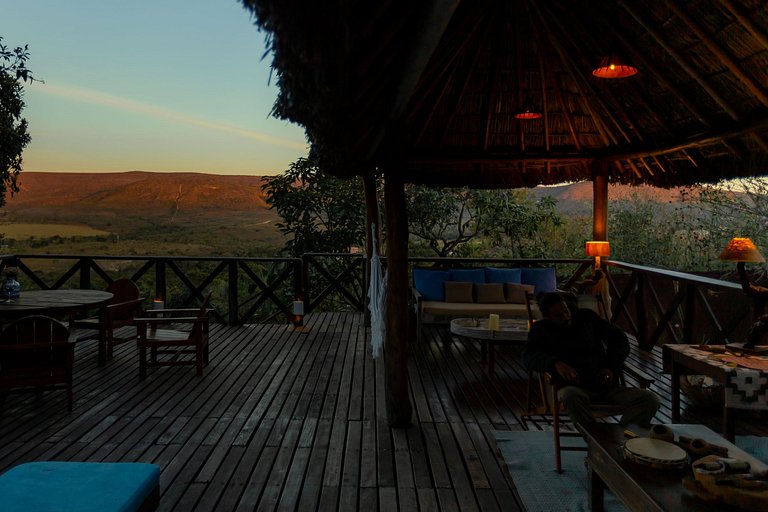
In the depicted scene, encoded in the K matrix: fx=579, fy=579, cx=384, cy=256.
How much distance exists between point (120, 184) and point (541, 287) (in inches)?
569

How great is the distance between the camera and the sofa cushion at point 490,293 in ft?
23.3

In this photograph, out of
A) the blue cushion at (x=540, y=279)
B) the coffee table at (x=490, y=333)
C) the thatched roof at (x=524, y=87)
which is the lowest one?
the coffee table at (x=490, y=333)

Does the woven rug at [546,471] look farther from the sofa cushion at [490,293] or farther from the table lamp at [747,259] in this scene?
the sofa cushion at [490,293]

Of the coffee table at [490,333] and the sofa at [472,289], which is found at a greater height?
the sofa at [472,289]

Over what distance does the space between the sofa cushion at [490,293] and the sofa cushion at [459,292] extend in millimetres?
125

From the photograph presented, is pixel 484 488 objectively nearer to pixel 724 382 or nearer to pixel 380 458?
pixel 380 458

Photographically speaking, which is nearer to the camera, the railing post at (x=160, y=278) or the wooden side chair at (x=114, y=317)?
the wooden side chair at (x=114, y=317)

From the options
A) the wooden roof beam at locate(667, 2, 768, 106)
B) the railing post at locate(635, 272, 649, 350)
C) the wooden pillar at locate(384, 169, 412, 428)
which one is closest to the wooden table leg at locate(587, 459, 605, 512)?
the wooden pillar at locate(384, 169, 412, 428)

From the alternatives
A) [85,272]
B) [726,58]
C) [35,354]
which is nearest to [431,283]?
[726,58]

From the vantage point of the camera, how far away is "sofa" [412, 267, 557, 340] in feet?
22.3

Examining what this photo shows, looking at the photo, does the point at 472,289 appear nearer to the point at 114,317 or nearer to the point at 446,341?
the point at 446,341

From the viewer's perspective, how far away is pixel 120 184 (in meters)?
17.5

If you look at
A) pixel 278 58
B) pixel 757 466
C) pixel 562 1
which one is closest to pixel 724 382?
pixel 757 466

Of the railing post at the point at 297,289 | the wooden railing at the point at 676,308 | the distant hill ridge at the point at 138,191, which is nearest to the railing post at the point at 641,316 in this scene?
the wooden railing at the point at 676,308
